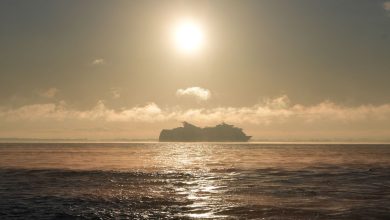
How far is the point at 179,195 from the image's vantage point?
34.5 m

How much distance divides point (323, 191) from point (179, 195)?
13.5 meters

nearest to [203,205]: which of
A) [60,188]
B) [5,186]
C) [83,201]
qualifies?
[83,201]

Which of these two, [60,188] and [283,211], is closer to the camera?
[283,211]

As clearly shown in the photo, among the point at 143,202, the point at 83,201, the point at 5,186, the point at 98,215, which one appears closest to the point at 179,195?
the point at 143,202

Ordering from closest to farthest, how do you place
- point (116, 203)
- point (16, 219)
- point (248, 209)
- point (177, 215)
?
point (16, 219) < point (177, 215) < point (248, 209) < point (116, 203)

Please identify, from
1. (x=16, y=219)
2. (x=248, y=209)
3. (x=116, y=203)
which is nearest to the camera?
(x=16, y=219)

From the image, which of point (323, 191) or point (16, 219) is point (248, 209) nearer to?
point (323, 191)

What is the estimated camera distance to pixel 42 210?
26312 mm

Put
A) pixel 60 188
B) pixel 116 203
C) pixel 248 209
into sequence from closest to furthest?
1. pixel 248 209
2. pixel 116 203
3. pixel 60 188

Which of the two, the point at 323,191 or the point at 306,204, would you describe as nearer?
the point at 306,204

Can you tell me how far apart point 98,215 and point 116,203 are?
4.91 meters

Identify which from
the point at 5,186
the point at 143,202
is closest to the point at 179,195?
the point at 143,202

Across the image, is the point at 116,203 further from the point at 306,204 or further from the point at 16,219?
the point at 306,204

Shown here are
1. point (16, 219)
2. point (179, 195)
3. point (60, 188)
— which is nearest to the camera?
point (16, 219)
